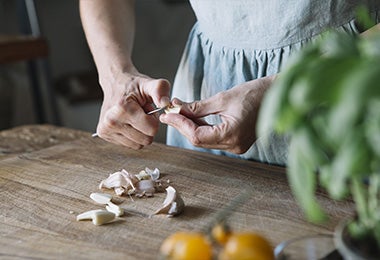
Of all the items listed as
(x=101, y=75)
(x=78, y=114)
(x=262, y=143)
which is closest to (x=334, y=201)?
(x=262, y=143)

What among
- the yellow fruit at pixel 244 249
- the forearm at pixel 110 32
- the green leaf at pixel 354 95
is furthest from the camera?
the forearm at pixel 110 32

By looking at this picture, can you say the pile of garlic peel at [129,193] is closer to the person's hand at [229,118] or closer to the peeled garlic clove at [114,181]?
the peeled garlic clove at [114,181]

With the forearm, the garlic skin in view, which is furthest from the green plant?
the forearm

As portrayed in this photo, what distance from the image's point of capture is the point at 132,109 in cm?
120

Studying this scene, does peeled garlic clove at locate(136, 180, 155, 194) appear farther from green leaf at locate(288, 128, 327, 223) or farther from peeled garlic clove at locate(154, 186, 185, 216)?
green leaf at locate(288, 128, 327, 223)

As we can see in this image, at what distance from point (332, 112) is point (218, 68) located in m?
0.77

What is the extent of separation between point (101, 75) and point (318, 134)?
0.83 metres

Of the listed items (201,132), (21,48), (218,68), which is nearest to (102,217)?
(201,132)

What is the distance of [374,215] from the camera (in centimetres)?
66

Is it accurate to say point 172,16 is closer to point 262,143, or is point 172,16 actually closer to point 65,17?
point 65,17

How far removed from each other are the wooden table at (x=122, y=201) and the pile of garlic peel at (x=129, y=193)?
0.04ft

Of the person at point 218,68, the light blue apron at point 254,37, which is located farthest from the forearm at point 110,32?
the light blue apron at point 254,37

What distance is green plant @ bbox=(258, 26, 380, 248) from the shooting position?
531mm

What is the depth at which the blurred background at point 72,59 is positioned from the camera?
11.1 ft
